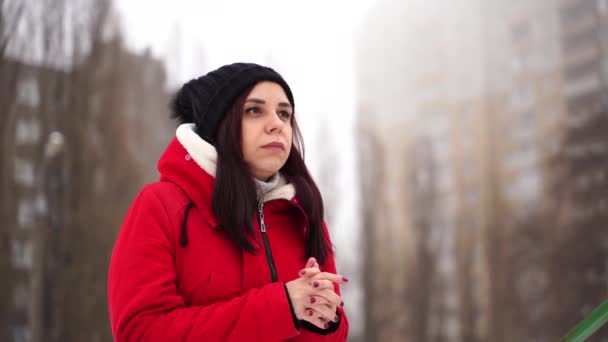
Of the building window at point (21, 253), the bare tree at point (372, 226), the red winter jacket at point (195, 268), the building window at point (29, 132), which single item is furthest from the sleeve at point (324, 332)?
the bare tree at point (372, 226)

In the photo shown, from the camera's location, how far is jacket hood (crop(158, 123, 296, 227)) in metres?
1.28

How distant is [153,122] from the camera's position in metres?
13.7

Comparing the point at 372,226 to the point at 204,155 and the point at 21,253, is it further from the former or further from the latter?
the point at 204,155

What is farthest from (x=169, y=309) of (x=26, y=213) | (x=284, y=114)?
(x=26, y=213)

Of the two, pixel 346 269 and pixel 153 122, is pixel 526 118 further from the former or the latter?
pixel 153 122

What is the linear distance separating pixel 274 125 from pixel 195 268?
0.37 metres

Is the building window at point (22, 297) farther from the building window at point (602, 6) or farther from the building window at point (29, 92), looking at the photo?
the building window at point (602, 6)

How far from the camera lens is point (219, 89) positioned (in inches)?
54.6

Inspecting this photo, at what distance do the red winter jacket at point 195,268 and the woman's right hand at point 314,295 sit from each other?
0.02m

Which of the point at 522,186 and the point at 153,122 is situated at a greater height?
the point at 153,122

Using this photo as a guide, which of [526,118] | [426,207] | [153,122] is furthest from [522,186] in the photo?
[153,122]

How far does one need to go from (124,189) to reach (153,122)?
2710 millimetres

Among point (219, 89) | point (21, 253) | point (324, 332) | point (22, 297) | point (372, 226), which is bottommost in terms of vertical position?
point (372, 226)

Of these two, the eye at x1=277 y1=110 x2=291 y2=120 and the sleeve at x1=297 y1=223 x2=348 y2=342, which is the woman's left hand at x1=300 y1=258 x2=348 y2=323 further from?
the eye at x1=277 y1=110 x2=291 y2=120
